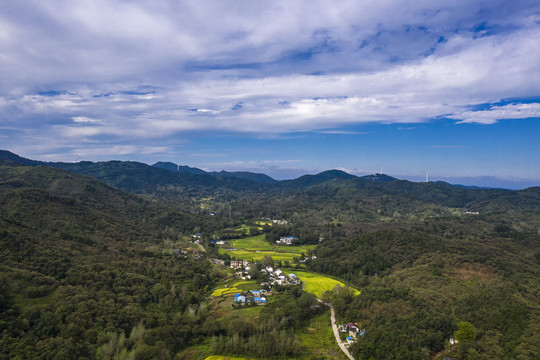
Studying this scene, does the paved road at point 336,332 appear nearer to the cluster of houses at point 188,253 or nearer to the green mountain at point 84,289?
the green mountain at point 84,289

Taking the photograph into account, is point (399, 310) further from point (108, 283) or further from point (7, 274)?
point (7, 274)

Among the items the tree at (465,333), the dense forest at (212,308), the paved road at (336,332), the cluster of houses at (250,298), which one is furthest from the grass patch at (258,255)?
the tree at (465,333)

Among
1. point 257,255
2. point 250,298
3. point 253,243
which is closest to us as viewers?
point 250,298

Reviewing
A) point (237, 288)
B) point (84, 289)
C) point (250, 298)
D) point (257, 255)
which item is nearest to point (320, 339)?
point (250, 298)

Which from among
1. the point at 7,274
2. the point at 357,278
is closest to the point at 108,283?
the point at 7,274

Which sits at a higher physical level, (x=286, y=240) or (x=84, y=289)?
(x=84, y=289)

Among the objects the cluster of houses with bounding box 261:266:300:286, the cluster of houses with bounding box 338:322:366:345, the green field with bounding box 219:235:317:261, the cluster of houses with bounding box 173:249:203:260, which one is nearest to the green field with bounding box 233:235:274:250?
the green field with bounding box 219:235:317:261

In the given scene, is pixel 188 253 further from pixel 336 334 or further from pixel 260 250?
pixel 336 334
